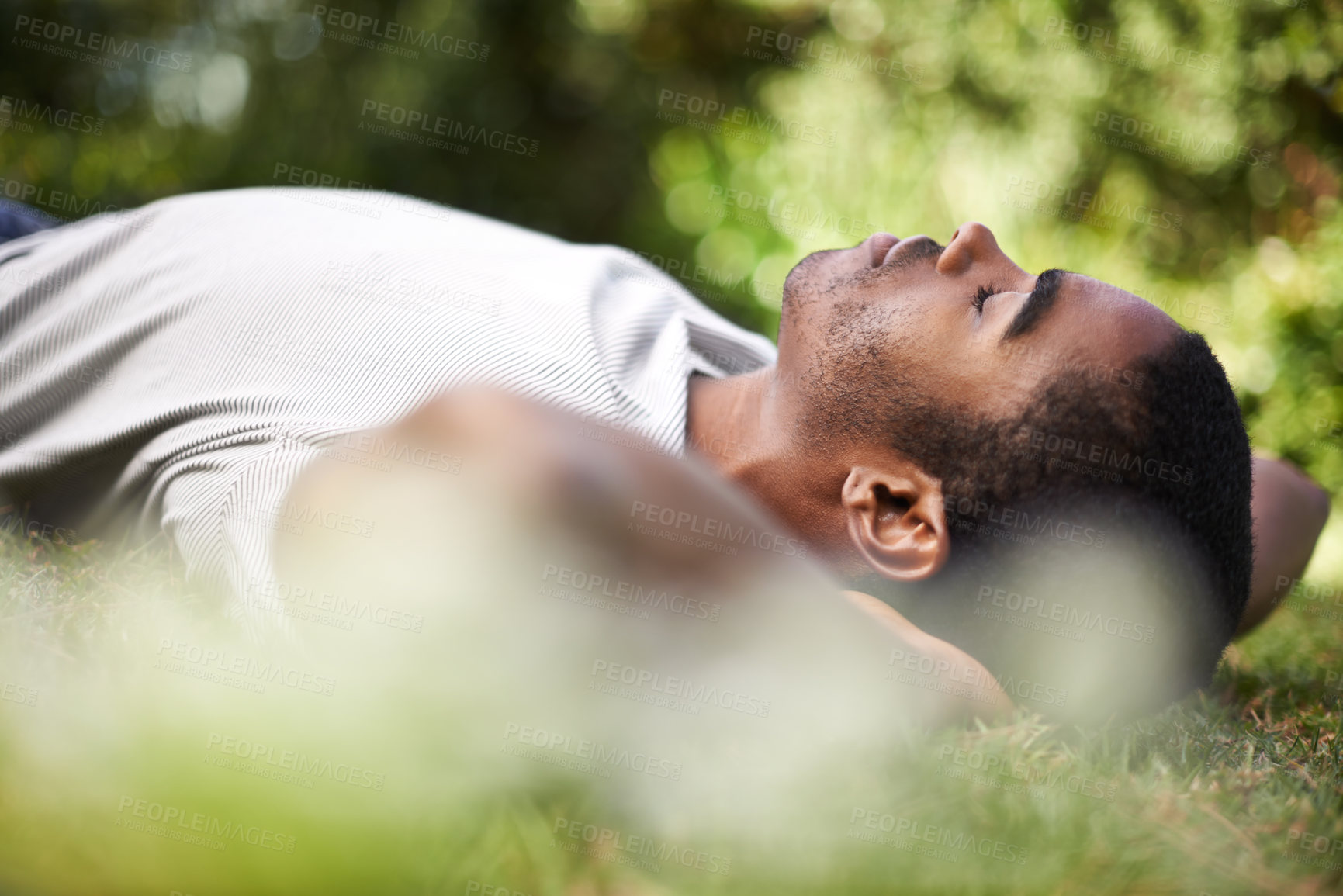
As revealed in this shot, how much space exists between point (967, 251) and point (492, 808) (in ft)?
6.37

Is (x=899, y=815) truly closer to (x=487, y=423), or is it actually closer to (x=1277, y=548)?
(x=487, y=423)

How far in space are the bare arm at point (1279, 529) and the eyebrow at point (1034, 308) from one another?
157 centimetres

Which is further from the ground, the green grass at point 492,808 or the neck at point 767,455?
the neck at point 767,455

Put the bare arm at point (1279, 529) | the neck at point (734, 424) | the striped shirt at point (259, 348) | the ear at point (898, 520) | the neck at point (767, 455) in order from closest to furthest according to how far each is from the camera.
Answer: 1. the striped shirt at point (259, 348)
2. the ear at point (898, 520)
3. the neck at point (767, 455)
4. the neck at point (734, 424)
5. the bare arm at point (1279, 529)

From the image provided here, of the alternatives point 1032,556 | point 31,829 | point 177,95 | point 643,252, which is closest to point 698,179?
point 643,252

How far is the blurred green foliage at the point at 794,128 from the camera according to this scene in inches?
241

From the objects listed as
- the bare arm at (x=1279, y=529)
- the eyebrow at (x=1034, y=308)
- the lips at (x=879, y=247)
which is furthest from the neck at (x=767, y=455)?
the bare arm at (x=1279, y=529)

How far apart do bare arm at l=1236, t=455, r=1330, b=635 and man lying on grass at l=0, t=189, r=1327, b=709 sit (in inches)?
36.8

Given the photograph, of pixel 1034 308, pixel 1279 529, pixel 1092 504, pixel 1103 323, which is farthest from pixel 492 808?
pixel 1279 529

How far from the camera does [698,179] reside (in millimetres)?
7395

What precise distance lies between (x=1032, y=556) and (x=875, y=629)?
58 cm

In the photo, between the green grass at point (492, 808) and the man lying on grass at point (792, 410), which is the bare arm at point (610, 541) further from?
the green grass at point (492, 808)

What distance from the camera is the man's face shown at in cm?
238

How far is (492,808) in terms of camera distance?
5.09 ft
